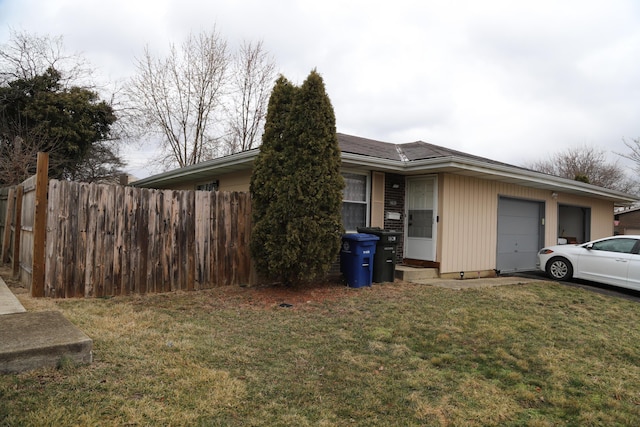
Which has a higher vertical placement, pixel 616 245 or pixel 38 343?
pixel 616 245

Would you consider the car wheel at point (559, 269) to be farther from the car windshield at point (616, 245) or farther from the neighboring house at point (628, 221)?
the neighboring house at point (628, 221)

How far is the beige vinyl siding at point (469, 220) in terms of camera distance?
9.45 m

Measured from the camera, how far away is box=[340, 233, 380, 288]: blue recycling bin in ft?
25.6

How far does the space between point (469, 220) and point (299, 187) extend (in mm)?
5212

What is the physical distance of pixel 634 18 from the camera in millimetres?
8938

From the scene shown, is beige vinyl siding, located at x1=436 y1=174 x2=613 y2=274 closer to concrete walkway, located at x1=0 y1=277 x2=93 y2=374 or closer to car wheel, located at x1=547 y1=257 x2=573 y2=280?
car wheel, located at x1=547 y1=257 x2=573 y2=280

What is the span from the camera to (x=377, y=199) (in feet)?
31.1

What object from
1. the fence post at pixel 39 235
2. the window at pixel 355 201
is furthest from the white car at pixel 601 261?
the fence post at pixel 39 235

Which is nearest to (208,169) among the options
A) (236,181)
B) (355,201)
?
(236,181)

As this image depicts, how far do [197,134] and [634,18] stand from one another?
18.4 m

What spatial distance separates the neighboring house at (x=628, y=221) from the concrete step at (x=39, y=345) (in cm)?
3821

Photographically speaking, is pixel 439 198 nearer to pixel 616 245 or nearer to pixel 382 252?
pixel 382 252

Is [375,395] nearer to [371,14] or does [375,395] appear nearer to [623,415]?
[623,415]

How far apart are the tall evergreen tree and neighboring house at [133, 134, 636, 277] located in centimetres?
119
